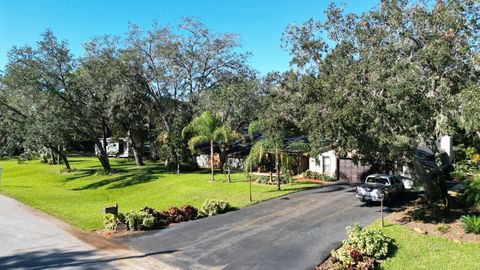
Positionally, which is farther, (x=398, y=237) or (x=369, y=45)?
(x=369, y=45)

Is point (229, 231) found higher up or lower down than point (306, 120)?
lower down

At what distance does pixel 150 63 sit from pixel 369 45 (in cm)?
2584

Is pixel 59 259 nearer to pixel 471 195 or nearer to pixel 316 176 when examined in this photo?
pixel 471 195

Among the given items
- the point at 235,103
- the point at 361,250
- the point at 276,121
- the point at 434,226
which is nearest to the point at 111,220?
the point at 276,121

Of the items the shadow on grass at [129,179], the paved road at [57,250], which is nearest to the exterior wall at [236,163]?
the shadow on grass at [129,179]

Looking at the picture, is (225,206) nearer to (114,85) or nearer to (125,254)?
(125,254)

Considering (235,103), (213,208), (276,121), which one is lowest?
(213,208)

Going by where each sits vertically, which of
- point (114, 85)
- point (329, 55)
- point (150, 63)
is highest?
point (150, 63)

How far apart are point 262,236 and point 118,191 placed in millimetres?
18675

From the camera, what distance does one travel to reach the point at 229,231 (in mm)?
16500

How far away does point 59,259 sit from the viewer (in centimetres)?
1341

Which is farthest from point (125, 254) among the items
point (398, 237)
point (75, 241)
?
point (398, 237)

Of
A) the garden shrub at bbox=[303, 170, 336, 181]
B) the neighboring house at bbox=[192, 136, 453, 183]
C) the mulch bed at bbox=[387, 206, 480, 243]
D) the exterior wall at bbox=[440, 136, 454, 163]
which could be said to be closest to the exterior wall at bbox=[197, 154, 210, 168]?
the neighboring house at bbox=[192, 136, 453, 183]

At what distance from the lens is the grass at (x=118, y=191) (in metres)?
22.5
